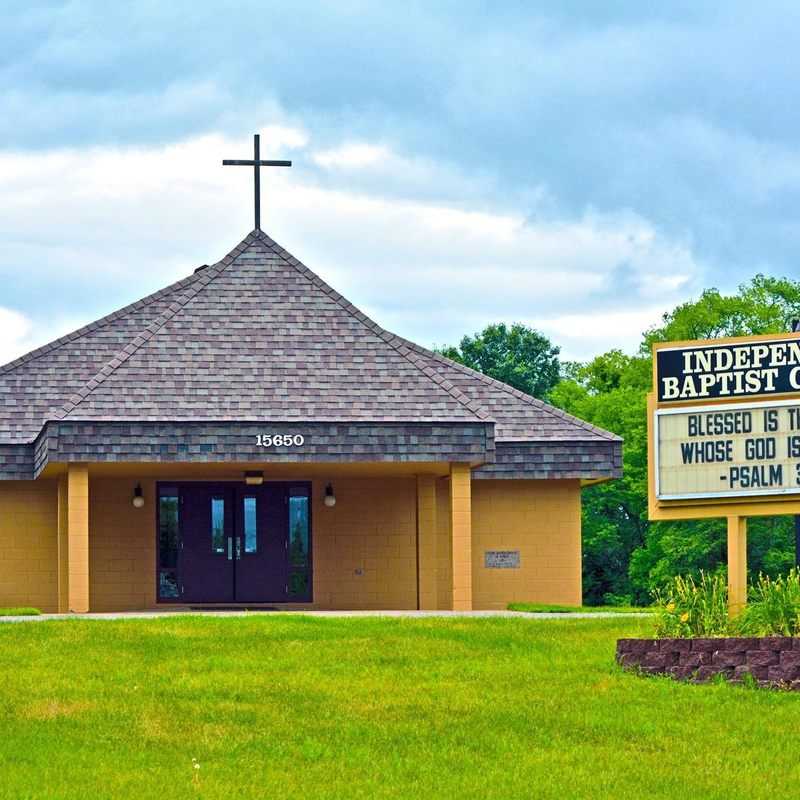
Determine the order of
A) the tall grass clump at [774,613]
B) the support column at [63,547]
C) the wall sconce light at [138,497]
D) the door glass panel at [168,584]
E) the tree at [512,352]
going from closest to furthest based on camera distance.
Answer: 1. the tall grass clump at [774,613]
2. the support column at [63,547]
3. the wall sconce light at [138,497]
4. the door glass panel at [168,584]
5. the tree at [512,352]

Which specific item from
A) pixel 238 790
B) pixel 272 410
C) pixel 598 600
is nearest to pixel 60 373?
pixel 272 410

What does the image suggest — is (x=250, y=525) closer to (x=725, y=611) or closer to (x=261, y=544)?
(x=261, y=544)

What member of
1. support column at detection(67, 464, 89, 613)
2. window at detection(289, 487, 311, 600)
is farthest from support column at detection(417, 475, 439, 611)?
support column at detection(67, 464, 89, 613)

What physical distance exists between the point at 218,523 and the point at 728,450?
14.0 metres

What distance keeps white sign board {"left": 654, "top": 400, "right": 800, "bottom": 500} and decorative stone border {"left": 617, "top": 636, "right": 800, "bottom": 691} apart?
264 centimetres

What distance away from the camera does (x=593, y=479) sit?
112 ft

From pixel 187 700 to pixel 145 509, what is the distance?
15247 millimetres

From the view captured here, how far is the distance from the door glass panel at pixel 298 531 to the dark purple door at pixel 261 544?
99mm

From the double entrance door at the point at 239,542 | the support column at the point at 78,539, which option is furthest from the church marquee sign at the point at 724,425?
the double entrance door at the point at 239,542

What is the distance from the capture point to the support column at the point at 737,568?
2146 centimetres

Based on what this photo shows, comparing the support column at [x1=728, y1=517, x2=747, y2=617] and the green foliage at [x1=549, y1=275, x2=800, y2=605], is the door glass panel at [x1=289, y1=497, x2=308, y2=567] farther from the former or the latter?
the green foliage at [x1=549, y1=275, x2=800, y2=605]

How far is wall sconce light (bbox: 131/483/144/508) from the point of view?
33062 mm

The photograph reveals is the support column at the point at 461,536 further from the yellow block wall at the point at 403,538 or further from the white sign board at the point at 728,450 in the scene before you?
the white sign board at the point at 728,450

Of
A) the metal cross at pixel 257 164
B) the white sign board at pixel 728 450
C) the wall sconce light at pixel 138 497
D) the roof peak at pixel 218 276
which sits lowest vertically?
the wall sconce light at pixel 138 497
